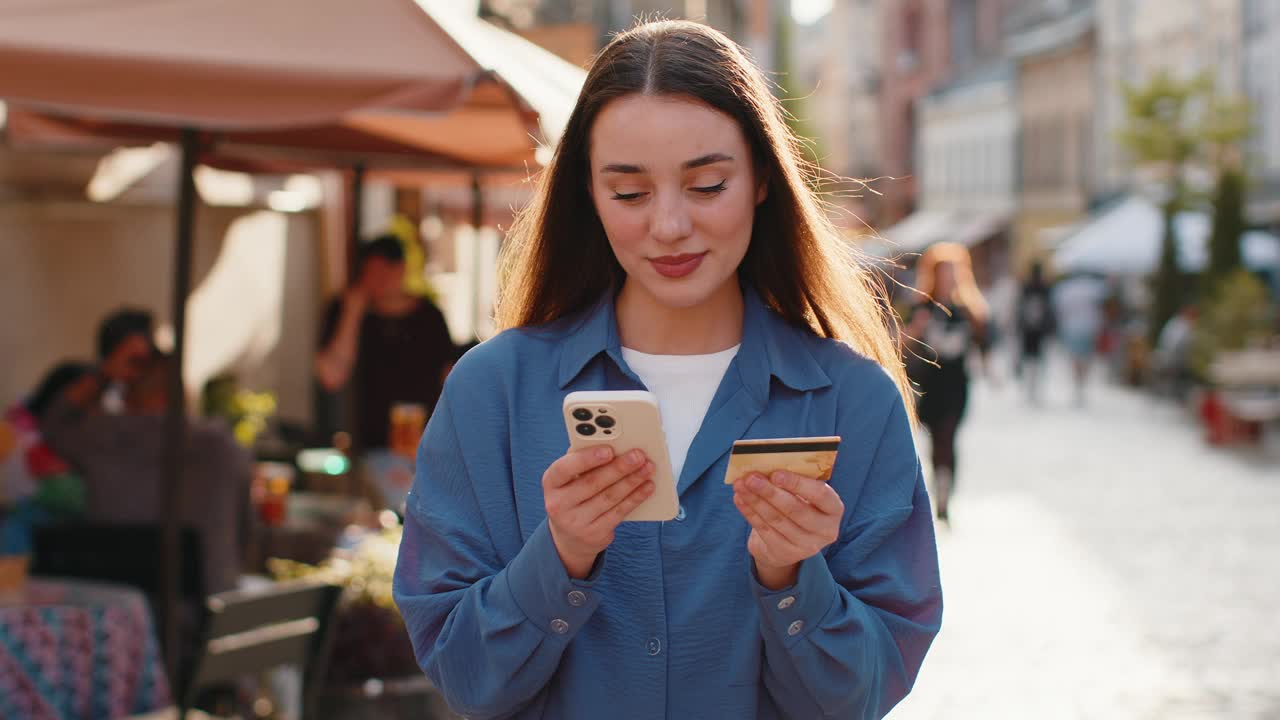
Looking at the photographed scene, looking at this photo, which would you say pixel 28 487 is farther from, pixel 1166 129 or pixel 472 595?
pixel 1166 129

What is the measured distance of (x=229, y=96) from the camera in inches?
165

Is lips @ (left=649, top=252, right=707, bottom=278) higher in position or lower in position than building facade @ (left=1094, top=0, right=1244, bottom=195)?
lower

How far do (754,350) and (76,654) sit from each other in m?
3.00

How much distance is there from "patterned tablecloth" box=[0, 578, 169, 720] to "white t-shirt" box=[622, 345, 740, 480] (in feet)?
9.27

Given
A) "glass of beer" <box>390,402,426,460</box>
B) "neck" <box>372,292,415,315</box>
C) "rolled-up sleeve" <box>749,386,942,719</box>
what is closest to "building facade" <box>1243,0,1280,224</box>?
"neck" <box>372,292,415,315</box>

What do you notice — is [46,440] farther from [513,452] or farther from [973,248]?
[973,248]

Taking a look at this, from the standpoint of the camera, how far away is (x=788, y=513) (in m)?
1.92

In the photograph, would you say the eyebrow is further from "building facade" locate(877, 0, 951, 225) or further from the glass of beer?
"building facade" locate(877, 0, 951, 225)

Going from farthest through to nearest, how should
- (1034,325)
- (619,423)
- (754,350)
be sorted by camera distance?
(1034,325)
(754,350)
(619,423)

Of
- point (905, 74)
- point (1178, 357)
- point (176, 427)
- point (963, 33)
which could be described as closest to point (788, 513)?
point (176, 427)

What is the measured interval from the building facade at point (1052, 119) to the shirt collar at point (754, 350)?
45.0 m

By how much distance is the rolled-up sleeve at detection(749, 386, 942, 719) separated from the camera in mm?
2043

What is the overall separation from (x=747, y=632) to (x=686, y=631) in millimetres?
75

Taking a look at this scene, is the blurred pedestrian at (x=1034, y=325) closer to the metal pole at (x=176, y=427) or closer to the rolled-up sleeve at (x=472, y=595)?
the metal pole at (x=176, y=427)
